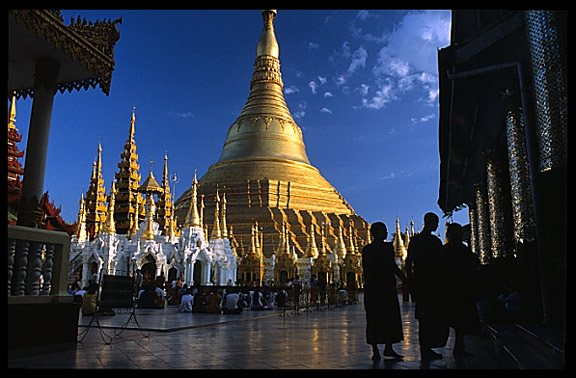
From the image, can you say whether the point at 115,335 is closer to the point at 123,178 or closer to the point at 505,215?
the point at 505,215

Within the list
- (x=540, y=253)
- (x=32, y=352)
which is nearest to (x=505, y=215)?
(x=540, y=253)

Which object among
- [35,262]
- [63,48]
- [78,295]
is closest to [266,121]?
[78,295]

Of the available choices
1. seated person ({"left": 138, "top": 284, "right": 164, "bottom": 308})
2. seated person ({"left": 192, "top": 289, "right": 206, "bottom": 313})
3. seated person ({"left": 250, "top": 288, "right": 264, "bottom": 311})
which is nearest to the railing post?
seated person ({"left": 192, "top": 289, "right": 206, "bottom": 313})

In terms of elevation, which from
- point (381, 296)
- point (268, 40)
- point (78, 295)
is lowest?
point (78, 295)

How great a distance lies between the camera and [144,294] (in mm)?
17188

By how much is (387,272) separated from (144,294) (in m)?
13.5

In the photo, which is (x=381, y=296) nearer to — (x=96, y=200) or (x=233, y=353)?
(x=233, y=353)

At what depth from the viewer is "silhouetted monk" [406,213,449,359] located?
517 centimetres

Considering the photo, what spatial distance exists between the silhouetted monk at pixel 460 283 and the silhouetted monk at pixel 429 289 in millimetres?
202

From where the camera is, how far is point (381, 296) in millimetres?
5258

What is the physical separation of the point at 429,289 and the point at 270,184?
37.7 m

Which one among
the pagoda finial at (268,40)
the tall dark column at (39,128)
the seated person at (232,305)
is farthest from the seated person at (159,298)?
the pagoda finial at (268,40)

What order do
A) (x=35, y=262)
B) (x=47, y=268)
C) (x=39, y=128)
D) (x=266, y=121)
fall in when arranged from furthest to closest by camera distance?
(x=266, y=121) < (x=39, y=128) < (x=47, y=268) < (x=35, y=262)

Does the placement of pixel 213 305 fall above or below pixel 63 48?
below
